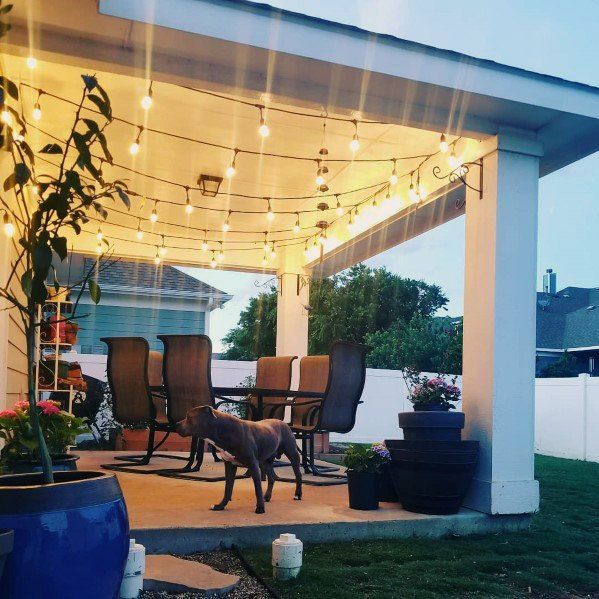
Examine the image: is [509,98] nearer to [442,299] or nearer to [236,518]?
[236,518]

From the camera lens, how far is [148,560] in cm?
301

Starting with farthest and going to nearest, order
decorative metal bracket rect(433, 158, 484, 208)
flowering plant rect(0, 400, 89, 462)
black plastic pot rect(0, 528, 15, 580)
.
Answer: decorative metal bracket rect(433, 158, 484, 208) < flowering plant rect(0, 400, 89, 462) < black plastic pot rect(0, 528, 15, 580)

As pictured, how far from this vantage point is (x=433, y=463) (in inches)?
155

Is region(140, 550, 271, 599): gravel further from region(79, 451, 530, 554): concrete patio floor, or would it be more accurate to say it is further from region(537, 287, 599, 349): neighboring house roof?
region(537, 287, 599, 349): neighboring house roof

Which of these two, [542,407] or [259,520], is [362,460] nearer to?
[259,520]

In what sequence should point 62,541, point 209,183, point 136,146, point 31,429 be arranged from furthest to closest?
point 209,183 < point 136,146 < point 31,429 < point 62,541

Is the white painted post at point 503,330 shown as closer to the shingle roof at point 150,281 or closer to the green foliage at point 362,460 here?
the green foliage at point 362,460

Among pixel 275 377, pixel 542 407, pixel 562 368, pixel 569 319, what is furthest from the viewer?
pixel 569 319

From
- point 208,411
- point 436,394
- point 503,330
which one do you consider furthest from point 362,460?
point 503,330

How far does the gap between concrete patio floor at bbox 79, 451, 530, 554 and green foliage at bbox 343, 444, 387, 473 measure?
0.82 ft

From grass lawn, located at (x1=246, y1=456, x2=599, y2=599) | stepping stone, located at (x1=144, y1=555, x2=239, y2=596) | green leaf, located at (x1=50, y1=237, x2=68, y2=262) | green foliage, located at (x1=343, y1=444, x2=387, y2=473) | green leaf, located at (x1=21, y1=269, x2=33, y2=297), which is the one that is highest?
green leaf, located at (x1=50, y1=237, x2=68, y2=262)

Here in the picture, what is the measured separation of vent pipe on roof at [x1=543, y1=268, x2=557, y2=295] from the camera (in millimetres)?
24328

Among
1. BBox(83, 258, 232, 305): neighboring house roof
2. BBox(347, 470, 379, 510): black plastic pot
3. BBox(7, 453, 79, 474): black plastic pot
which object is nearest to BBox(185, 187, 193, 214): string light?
BBox(347, 470, 379, 510): black plastic pot

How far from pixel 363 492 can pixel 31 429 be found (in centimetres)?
195
